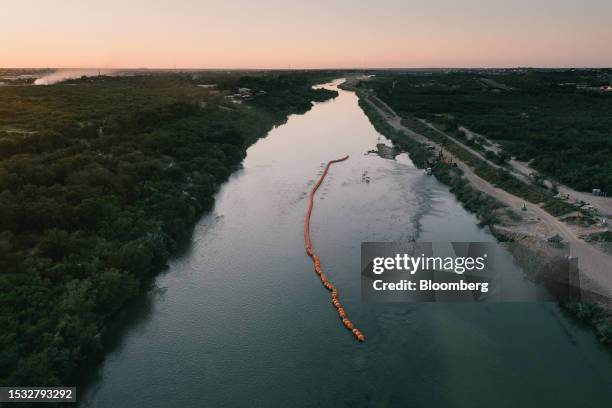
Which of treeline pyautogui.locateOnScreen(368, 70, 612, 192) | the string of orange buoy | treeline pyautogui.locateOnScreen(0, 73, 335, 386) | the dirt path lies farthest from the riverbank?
treeline pyautogui.locateOnScreen(0, 73, 335, 386)

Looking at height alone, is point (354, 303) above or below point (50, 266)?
below

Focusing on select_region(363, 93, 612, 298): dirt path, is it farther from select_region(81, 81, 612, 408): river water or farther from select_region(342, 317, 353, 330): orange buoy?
select_region(342, 317, 353, 330): orange buoy

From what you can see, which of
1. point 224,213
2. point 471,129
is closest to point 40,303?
point 224,213

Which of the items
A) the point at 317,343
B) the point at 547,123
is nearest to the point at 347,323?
the point at 317,343

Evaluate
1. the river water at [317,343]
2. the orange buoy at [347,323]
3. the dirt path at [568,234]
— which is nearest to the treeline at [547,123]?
the dirt path at [568,234]

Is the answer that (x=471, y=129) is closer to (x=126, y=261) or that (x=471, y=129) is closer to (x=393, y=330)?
(x=393, y=330)

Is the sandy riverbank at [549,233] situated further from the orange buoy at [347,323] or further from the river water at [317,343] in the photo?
the orange buoy at [347,323]
